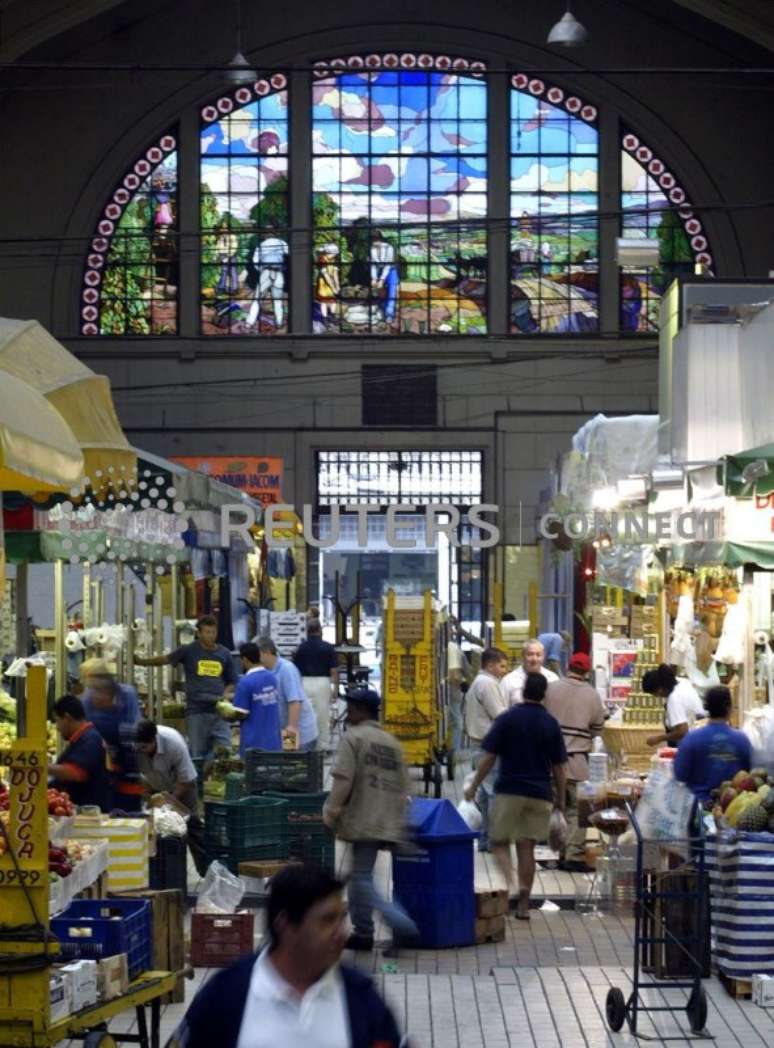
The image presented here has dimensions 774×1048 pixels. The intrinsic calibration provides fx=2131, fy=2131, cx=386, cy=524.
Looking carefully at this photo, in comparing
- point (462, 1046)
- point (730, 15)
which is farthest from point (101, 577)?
point (730, 15)

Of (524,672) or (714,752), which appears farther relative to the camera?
(524,672)

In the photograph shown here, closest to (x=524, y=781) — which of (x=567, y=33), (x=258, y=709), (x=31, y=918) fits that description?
(x=258, y=709)

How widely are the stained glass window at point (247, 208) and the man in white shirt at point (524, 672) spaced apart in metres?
20.8

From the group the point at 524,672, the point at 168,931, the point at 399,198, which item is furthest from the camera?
the point at 399,198

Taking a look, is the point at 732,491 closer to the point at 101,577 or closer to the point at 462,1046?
the point at 462,1046

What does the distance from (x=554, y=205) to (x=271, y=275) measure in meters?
5.18

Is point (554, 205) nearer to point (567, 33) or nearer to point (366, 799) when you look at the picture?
point (567, 33)

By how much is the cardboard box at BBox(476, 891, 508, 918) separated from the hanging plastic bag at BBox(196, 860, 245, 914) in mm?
1363

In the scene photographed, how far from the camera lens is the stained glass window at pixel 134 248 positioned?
3744 cm

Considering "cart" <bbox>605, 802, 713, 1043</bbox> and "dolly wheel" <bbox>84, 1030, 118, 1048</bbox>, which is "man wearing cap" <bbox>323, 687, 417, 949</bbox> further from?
"dolly wheel" <bbox>84, 1030, 118, 1048</bbox>

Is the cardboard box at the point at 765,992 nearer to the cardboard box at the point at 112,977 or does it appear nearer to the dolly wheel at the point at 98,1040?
the cardboard box at the point at 112,977

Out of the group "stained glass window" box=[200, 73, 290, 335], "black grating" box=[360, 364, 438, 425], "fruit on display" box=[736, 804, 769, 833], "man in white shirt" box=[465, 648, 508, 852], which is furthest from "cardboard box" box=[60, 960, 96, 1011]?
"stained glass window" box=[200, 73, 290, 335]

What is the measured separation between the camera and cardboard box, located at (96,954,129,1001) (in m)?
8.03

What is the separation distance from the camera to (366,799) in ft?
37.3
